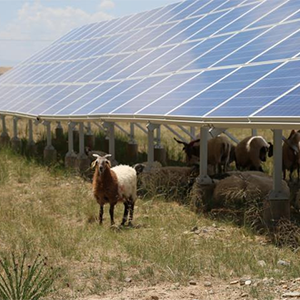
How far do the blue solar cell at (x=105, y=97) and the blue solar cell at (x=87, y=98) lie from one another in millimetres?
317

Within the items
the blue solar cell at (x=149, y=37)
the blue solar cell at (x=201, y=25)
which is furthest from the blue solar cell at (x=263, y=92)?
the blue solar cell at (x=149, y=37)

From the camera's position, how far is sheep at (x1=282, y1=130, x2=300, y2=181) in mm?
17297

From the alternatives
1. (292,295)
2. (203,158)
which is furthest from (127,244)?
(203,158)

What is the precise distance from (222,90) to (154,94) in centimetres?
316

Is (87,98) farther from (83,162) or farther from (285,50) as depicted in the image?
(285,50)

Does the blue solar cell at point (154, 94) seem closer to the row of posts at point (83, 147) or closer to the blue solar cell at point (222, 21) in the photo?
the row of posts at point (83, 147)

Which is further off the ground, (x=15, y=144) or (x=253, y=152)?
(x=253, y=152)

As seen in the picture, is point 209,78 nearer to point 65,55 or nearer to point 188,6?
point 188,6

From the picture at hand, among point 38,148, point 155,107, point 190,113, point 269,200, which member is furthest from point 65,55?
point 269,200

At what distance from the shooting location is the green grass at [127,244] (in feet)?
28.9

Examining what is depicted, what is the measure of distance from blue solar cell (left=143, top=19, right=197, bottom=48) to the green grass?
277 inches

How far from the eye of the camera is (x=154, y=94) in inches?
674

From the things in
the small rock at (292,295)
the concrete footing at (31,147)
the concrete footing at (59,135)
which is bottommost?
the concrete footing at (31,147)

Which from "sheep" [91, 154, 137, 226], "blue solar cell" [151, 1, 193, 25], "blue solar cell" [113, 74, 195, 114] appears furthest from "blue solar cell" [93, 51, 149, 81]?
"sheep" [91, 154, 137, 226]
